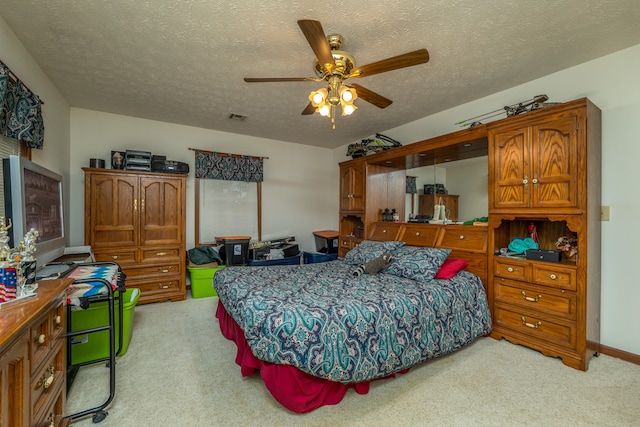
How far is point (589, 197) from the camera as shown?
2.26 meters

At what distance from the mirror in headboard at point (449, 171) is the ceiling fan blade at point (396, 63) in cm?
152

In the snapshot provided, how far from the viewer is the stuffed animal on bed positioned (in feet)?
9.42

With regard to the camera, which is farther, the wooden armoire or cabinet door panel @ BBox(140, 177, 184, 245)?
cabinet door panel @ BBox(140, 177, 184, 245)

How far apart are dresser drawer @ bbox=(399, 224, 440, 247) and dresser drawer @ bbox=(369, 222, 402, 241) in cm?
13

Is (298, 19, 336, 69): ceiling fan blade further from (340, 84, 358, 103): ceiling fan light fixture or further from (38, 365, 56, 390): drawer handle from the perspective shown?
(38, 365, 56, 390): drawer handle

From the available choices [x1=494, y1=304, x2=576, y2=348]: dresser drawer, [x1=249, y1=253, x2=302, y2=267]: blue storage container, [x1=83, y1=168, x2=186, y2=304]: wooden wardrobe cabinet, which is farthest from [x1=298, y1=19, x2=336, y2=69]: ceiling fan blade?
[x1=249, y1=253, x2=302, y2=267]: blue storage container

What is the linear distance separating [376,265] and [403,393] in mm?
1194

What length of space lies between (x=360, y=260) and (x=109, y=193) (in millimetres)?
3268

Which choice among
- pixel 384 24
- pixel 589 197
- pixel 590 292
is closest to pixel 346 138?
pixel 384 24

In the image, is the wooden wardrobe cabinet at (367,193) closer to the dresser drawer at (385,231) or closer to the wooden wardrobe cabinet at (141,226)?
the dresser drawer at (385,231)

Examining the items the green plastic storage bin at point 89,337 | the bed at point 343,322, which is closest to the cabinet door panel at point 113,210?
the green plastic storage bin at point 89,337

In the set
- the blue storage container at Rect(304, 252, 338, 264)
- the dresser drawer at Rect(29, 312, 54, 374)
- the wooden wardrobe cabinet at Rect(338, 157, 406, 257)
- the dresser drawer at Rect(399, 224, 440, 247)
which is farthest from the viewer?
the blue storage container at Rect(304, 252, 338, 264)

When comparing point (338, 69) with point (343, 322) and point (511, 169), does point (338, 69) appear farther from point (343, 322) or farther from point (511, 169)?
point (511, 169)

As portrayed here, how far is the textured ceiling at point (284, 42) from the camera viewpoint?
187cm
